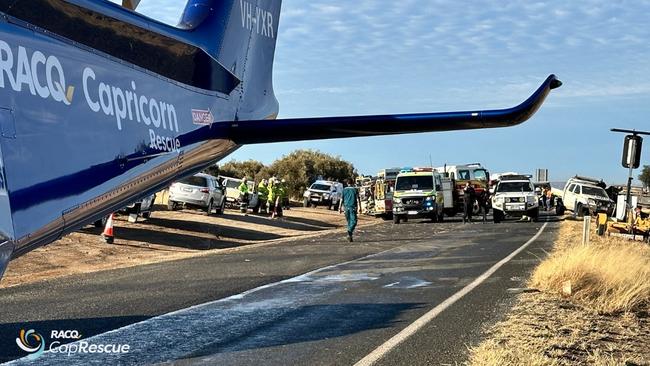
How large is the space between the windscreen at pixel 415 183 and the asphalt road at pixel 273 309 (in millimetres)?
19228

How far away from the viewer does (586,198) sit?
39.5 metres

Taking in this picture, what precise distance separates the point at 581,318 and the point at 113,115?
602 cm

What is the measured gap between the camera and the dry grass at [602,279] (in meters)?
9.75

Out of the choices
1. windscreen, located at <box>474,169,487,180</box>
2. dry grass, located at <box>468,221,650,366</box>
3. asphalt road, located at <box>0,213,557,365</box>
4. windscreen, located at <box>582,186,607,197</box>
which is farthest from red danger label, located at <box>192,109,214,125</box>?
windscreen, located at <box>474,169,487,180</box>

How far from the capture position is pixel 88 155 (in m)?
5.32

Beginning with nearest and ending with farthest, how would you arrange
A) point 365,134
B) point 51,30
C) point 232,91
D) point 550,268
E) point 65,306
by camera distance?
point 51,30 < point 365,134 < point 232,91 < point 65,306 < point 550,268

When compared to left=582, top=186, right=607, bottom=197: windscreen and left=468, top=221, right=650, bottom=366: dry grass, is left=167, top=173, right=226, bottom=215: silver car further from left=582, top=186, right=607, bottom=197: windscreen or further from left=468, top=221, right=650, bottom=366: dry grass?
left=582, top=186, right=607, bottom=197: windscreen

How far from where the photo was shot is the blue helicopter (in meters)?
4.65

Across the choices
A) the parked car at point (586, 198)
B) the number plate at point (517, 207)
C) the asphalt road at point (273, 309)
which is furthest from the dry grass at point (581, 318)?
the parked car at point (586, 198)

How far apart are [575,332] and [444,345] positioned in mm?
1596

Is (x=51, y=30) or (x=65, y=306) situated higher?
(x=51, y=30)

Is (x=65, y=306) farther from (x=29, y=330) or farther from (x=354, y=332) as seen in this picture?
(x=354, y=332)

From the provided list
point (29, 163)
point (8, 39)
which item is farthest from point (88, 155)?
point (8, 39)

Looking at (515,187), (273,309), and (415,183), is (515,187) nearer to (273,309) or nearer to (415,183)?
(415,183)
